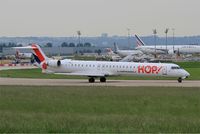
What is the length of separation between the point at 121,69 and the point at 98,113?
30.0 metres

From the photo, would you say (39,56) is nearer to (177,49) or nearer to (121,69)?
(121,69)

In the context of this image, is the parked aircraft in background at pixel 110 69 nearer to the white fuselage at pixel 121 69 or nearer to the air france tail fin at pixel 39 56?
the white fuselage at pixel 121 69

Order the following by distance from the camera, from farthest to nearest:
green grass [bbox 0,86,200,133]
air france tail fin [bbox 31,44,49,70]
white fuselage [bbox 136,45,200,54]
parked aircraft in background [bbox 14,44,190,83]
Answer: white fuselage [bbox 136,45,200,54]
air france tail fin [bbox 31,44,49,70]
parked aircraft in background [bbox 14,44,190,83]
green grass [bbox 0,86,200,133]

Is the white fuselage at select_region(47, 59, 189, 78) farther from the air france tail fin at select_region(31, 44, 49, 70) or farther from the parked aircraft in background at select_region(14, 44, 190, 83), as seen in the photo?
the air france tail fin at select_region(31, 44, 49, 70)

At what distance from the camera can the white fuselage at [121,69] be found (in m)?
52.9

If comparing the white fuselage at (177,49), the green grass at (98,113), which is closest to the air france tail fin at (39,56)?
the green grass at (98,113)

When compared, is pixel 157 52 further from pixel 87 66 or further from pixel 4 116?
pixel 4 116

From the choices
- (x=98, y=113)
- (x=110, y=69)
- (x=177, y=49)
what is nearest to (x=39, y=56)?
(x=110, y=69)

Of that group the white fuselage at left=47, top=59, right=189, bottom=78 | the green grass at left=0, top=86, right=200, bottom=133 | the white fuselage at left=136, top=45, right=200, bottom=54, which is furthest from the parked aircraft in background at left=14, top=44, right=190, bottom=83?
the white fuselage at left=136, top=45, right=200, bottom=54

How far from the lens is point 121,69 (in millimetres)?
53906

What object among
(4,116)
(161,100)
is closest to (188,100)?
(161,100)

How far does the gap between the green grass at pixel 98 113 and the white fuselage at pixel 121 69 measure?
2136 centimetres

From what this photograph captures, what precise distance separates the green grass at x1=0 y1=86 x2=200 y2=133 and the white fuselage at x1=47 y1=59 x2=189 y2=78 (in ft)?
70.1

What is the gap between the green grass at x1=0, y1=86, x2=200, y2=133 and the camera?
59.9ft
